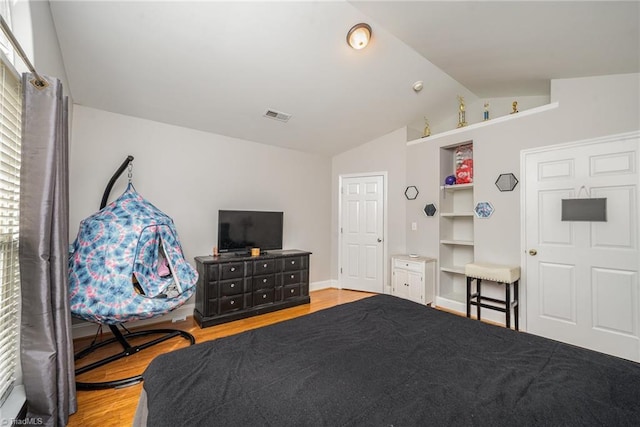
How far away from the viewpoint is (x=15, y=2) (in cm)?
148

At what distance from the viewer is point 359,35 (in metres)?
2.49

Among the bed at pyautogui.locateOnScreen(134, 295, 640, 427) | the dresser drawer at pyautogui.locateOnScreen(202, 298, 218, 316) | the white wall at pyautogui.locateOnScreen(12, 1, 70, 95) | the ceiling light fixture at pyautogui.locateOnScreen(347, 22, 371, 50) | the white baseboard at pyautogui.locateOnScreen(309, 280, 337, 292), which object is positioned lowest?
the white baseboard at pyautogui.locateOnScreen(309, 280, 337, 292)

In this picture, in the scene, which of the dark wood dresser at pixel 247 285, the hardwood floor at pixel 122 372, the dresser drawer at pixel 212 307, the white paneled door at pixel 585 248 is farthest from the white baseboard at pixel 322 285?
the white paneled door at pixel 585 248

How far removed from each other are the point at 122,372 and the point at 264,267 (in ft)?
5.76

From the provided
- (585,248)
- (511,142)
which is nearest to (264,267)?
(511,142)

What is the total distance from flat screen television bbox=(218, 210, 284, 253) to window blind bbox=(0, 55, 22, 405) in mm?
2132

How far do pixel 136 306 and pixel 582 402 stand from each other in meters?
2.74

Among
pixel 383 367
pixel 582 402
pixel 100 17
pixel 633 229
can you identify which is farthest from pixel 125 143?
pixel 633 229

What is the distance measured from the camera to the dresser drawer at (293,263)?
3883mm

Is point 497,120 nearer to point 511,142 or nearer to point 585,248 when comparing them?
point 511,142

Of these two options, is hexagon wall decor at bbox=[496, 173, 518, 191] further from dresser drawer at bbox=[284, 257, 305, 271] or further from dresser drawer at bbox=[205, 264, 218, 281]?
dresser drawer at bbox=[205, 264, 218, 281]

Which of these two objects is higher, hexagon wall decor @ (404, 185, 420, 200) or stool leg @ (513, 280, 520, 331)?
hexagon wall decor @ (404, 185, 420, 200)

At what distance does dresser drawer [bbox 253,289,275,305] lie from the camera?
3.58 meters

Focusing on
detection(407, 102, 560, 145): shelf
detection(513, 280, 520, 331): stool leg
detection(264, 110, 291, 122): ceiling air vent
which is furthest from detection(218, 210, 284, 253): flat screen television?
detection(513, 280, 520, 331): stool leg
